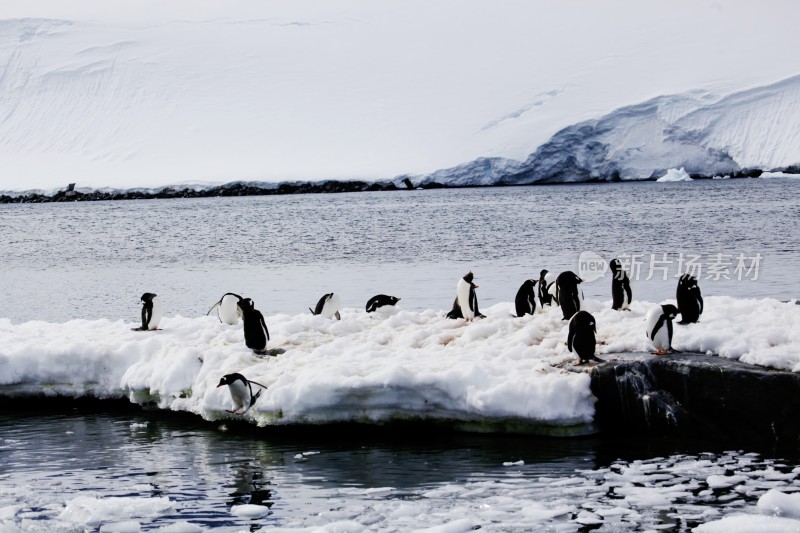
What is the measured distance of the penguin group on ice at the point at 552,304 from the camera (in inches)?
361

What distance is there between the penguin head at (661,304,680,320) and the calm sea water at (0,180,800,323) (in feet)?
26.0

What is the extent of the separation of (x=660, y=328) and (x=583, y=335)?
2.29ft

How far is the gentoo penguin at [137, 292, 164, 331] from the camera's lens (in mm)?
12156

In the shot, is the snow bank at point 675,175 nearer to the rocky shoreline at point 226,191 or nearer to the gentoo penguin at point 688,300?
the rocky shoreline at point 226,191

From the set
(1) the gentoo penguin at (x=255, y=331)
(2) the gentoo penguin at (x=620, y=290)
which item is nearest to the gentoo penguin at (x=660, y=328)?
(2) the gentoo penguin at (x=620, y=290)

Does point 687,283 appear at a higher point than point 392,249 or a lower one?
higher

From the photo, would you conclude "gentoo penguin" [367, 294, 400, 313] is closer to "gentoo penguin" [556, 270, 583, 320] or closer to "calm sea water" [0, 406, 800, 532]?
"gentoo penguin" [556, 270, 583, 320]

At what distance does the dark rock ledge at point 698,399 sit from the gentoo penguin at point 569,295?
6.08 ft

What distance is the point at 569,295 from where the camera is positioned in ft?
35.9

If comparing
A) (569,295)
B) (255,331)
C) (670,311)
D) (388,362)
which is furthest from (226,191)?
(670,311)

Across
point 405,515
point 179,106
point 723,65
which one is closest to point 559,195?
point 723,65

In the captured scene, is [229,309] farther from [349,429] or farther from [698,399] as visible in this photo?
[698,399]

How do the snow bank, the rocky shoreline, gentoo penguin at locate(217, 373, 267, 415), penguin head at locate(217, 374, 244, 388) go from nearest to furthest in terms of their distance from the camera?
penguin head at locate(217, 374, 244, 388) → gentoo penguin at locate(217, 373, 267, 415) → the snow bank → the rocky shoreline

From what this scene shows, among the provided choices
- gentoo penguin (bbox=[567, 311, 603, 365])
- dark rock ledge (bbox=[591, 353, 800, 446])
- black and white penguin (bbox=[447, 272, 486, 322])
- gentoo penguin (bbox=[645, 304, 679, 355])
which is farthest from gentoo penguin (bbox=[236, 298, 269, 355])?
gentoo penguin (bbox=[645, 304, 679, 355])
